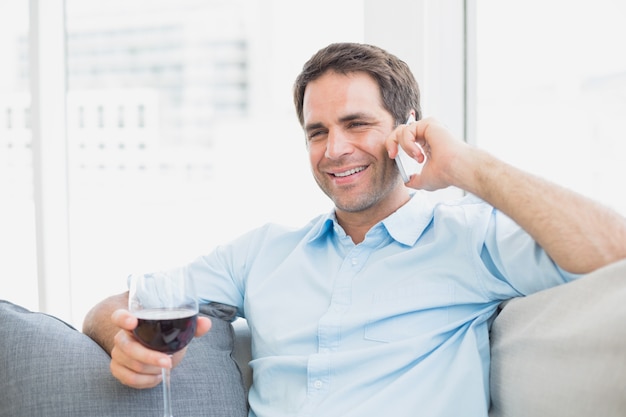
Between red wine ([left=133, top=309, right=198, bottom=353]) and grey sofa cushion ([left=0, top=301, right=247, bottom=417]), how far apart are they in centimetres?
31

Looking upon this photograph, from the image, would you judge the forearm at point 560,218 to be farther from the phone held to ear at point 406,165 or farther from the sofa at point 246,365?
the phone held to ear at point 406,165

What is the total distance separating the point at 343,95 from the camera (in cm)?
170

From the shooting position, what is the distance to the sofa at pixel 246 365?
1.09 meters

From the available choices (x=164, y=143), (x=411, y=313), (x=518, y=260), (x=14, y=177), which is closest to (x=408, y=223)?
(x=411, y=313)

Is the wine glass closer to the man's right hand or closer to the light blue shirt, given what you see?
the man's right hand

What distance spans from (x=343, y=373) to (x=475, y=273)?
386 millimetres

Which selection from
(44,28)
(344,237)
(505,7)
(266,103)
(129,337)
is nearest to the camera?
(129,337)

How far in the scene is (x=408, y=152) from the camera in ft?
5.04

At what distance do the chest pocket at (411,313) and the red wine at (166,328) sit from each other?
0.49 metres

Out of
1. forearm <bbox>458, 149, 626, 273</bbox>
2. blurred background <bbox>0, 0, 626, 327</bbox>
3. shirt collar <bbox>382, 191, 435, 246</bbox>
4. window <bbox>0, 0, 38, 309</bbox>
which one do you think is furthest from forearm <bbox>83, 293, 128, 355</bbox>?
window <bbox>0, 0, 38, 309</bbox>

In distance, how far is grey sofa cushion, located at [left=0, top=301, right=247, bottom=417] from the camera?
1401 millimetres

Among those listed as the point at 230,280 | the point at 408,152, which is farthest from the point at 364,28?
the point at 230,280

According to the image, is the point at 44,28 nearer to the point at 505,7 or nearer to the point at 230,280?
the point at 230,280

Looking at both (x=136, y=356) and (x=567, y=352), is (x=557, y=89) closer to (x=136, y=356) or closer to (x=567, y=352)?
(x=567, y=352)
